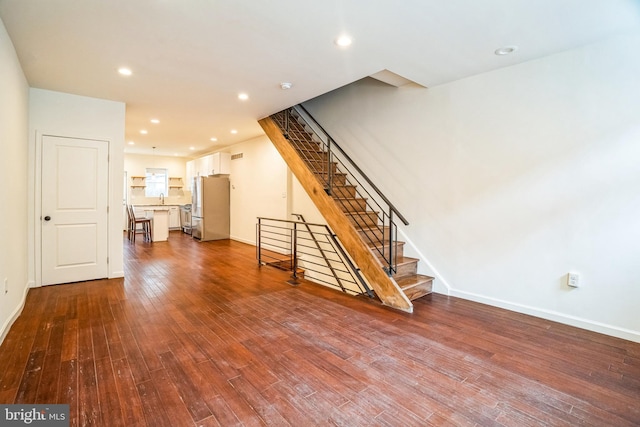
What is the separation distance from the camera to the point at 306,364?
2279 mm

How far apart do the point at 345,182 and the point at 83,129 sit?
3.98 metres

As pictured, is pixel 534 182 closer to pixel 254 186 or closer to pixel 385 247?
pixel 385 247

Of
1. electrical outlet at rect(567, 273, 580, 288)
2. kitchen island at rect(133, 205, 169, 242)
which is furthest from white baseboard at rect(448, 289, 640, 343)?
kitchen island at rect(133, 205, 169, 242)

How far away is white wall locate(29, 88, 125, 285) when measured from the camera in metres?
3.97

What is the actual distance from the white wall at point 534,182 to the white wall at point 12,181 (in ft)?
13.9

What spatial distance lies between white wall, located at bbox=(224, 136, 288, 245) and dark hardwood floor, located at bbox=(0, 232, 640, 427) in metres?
3.44

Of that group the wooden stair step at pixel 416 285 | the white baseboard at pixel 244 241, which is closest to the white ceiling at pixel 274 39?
the wooden stair step at pixel 416 285

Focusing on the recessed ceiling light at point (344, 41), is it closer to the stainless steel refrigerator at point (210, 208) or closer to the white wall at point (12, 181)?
the white wall at point (12, 181)

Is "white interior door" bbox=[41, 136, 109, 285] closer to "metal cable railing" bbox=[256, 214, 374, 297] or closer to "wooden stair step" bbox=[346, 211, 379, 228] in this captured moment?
"metal cable railing" bbox=[256, 214, 374, 297]

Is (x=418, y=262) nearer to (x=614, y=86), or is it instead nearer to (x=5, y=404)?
(x=614, y=86)

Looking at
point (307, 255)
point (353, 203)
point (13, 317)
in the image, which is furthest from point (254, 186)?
point (13, 317)

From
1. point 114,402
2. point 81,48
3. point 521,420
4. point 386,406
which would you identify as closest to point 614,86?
point 521,420

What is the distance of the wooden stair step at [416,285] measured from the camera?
371 cm

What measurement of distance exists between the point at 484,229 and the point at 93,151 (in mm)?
5418
